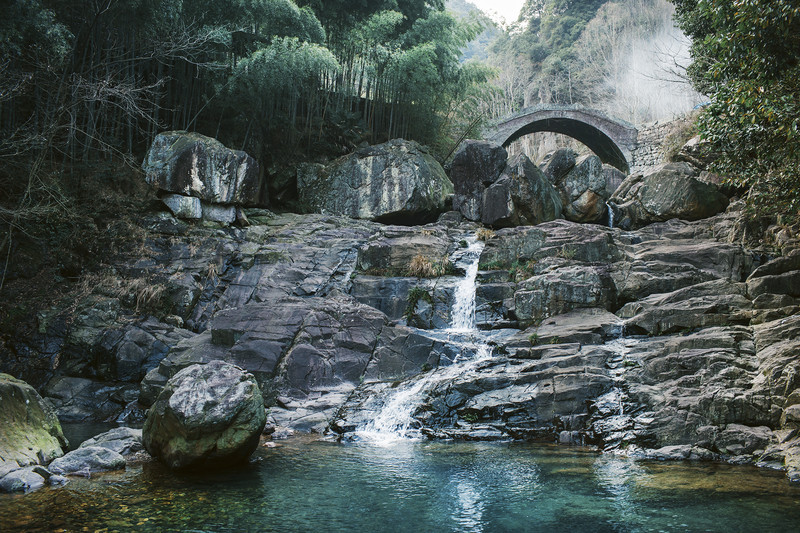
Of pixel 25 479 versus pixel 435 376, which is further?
pixel 435 376

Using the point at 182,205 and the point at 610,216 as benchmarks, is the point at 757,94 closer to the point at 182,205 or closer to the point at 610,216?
the point at 610,216

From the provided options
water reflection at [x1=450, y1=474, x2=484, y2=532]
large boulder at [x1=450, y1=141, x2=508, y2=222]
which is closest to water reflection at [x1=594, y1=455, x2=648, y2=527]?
water reflection at [x1=450, y1=474, x2=484, y2=532]

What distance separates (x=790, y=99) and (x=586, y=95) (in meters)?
46.0

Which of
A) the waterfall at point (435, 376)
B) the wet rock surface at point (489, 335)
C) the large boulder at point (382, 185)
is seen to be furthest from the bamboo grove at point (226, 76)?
the waterfall at point (435, 376)

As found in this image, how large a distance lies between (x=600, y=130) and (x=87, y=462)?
3369 cm

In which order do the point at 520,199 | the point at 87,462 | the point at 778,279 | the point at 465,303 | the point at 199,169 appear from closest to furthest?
1. the point at 87,462
2. the point at 778,279
3. the point at 465,303
4. the point at 199,169
5. the point at 520,199

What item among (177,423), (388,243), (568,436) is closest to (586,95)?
(388,243)

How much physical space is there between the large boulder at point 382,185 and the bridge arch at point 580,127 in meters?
13.2

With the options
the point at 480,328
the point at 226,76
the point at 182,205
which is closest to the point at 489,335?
the point at 480,328

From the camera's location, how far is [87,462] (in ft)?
23.5

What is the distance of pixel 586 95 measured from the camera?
166 ft

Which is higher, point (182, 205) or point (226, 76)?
point (226, 76)

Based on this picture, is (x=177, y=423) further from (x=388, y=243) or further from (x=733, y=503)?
(x=388, y=243)

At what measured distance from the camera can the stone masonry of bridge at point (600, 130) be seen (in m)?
32.7
